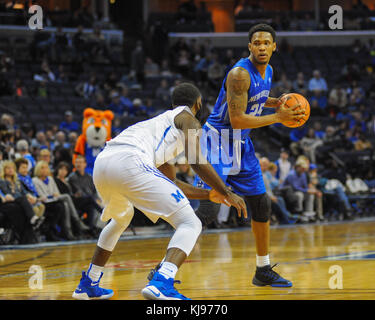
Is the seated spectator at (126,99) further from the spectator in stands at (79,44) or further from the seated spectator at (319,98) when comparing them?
the seated spectator at (319,98)

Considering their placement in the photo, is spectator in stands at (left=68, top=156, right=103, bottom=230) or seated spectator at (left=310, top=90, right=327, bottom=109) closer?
spectator in stands at (left=68, top=156, right=103, bottom=230)

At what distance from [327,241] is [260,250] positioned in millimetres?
3763

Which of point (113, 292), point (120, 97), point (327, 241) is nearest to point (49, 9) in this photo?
point (120, 97)

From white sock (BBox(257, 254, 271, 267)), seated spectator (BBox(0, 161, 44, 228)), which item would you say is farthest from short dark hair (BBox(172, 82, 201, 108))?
seated spectator (BBox(0, 161, 44, 228))

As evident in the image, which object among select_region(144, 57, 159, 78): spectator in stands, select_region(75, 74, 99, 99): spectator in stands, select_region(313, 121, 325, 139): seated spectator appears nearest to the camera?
select_region(75, 74, 99, 99): spectator in stands

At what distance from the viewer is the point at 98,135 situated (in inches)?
429

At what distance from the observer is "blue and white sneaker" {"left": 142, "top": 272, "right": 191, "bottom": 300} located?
155 inches

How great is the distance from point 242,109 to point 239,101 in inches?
2.5

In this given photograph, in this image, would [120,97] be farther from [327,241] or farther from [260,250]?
[260,250]

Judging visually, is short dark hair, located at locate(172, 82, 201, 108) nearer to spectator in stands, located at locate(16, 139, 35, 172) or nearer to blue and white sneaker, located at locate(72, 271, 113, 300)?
blue and white sneaker, located at locate(72, 271, 113, 300)

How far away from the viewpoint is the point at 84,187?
10.2 m

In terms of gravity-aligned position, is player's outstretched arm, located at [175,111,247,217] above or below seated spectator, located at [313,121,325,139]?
above

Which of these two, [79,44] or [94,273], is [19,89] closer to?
[79,44]
